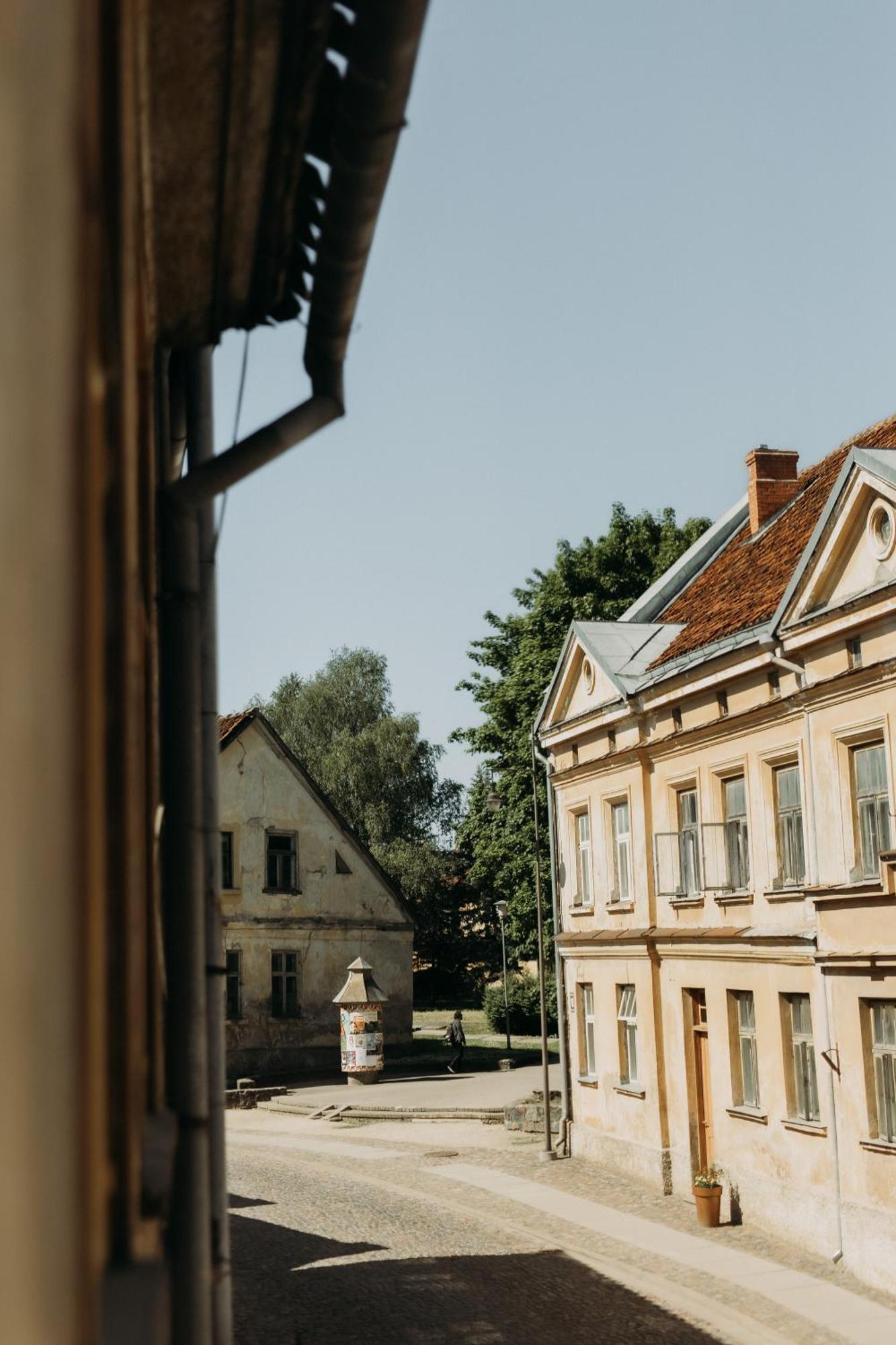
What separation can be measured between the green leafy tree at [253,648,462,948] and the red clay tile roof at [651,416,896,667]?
132 feet

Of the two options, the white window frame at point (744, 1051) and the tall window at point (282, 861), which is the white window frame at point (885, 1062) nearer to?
the white window frame at point (744, 1051)

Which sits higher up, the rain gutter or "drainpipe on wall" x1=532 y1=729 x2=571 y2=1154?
the rain gutter

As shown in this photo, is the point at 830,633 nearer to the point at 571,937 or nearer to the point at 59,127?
the point at 571,937

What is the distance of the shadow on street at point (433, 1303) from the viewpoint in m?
15.0

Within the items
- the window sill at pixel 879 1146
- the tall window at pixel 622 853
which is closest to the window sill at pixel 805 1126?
the window sill at pixel 879 1146

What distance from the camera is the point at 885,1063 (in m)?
16.8

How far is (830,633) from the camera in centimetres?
1778

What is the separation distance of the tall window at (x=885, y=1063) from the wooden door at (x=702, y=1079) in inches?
204

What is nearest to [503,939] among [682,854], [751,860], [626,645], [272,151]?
[626,645]

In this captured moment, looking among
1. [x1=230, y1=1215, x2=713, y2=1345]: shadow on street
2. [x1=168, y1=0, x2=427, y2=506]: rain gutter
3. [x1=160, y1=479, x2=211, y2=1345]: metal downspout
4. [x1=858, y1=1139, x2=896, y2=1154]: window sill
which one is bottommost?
[x1=230, y1=1215, x2=713, y2=1345]: shadow on street

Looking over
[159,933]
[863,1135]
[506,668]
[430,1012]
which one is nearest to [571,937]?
[863,1135]

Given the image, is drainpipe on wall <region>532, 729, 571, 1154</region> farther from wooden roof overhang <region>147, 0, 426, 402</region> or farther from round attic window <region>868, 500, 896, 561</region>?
wooden roof overhang <region>147, 0, 426, 402</region>

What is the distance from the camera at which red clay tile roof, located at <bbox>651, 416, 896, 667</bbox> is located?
2200 cm

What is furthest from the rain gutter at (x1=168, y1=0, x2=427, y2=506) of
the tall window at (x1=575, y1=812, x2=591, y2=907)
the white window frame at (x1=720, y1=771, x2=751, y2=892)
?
the tall window at (x1=575, y1=812, x2=591, y2=907)
